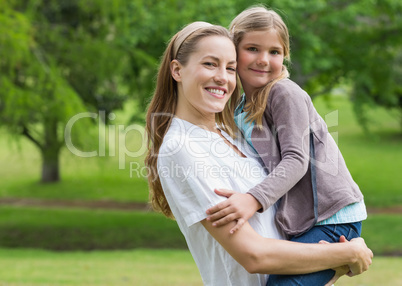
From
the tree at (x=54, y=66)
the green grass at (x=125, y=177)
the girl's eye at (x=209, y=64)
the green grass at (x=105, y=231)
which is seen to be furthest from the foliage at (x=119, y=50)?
the girl's eye at (x=209, y=64)

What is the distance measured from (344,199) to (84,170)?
75.1 ft

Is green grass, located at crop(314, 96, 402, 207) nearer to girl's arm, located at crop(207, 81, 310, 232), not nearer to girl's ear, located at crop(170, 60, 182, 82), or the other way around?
girl's arm, located at crop(207, 81, 310, 232)

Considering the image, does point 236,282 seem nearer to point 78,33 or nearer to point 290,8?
point 290,8

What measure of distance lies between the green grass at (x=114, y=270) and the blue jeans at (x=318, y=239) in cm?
543

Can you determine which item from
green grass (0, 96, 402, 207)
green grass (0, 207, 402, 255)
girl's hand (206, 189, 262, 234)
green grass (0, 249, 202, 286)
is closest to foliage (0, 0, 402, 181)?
green grass (0, 96, 402, 207)

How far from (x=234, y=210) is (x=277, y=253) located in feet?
0.64

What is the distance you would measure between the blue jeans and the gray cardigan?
0.03 m

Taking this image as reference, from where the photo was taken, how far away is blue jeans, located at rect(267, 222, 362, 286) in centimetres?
187

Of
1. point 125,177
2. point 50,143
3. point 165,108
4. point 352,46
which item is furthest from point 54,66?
point 125,177

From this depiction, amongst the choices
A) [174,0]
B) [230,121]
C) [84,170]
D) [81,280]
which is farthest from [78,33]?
[84,170]

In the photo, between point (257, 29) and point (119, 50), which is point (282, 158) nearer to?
point (257, 29)

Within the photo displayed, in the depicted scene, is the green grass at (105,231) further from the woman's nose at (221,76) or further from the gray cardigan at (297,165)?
the woman's nose at (221,76)

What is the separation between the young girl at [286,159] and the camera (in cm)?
187

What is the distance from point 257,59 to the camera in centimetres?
214
